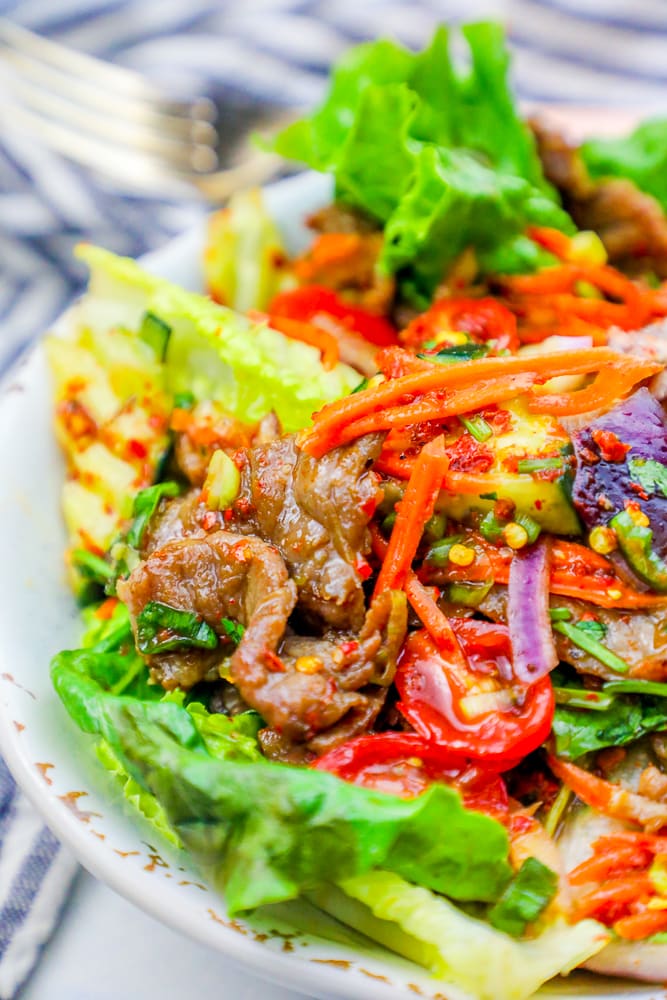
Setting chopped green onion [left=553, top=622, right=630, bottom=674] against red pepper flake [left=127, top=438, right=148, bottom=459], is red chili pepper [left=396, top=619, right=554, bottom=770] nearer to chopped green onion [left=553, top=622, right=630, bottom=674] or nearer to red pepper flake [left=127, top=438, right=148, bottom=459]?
chopped green onion [left=553, top=622, right=630, bottom=674]

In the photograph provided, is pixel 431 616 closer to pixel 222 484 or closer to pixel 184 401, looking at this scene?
pixel 222 484

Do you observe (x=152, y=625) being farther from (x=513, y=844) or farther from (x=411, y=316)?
(x=411, y=316)

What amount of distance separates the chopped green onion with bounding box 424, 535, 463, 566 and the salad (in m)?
0.01

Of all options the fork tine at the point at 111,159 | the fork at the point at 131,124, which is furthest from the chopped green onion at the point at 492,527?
the fork tine at the point at 111,159

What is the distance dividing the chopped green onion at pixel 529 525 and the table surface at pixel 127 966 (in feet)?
4.79

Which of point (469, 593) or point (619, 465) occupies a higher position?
point (619, 465)

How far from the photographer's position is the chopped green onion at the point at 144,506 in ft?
10.0

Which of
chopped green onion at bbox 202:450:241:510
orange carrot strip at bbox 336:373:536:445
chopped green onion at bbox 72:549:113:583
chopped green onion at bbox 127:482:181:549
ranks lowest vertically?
chopped green onion at bbox 72:549:113:583

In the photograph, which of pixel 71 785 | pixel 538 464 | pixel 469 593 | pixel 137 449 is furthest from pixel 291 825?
pixel 137 449

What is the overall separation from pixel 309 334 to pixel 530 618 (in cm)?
163

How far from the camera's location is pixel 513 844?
2391 millimetres

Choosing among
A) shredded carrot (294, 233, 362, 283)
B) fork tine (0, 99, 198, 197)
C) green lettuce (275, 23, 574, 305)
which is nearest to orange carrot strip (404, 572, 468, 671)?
green lettuce (275, 23, 574, 305)

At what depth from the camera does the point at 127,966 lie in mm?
2812

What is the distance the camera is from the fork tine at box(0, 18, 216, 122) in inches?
205
